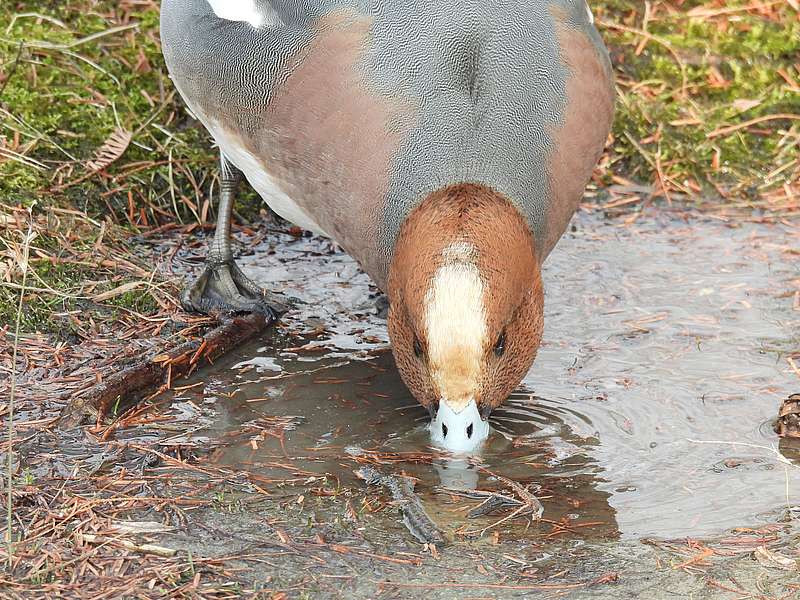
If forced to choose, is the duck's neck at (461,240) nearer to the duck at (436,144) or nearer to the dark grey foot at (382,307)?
the duck at (436,144)

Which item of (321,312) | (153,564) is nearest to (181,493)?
(153,564)

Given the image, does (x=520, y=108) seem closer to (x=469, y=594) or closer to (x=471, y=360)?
(x=471, y=360)

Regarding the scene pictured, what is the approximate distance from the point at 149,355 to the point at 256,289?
0.71m

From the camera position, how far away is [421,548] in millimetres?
3033

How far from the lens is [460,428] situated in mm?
3422

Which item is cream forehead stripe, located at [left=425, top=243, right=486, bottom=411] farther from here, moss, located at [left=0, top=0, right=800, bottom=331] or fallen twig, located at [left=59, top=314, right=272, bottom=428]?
moss, located at [left=0, top=0, right=800, bottom=331]

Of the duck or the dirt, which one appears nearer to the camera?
the dirt

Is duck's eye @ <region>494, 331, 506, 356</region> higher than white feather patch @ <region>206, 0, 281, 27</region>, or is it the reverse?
white feather patch @ <region>206, 0, 281, 27</region>

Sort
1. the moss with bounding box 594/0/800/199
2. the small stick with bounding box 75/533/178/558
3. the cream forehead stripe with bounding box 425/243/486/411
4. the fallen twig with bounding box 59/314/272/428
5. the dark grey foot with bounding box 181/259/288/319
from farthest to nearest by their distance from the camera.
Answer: the moss with bounding box 594/0/800/199 → the dark grey foot with bounding box 181/259/288/319 → the fallen twig with bounding box 59/314/272/428 → the cream forehead stripe with bounding box 425/243/486/411 → the small stick with bounding box 75/533/178/558

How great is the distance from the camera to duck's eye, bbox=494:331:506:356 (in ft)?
11.1

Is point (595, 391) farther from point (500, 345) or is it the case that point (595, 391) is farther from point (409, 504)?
point (409, 504)

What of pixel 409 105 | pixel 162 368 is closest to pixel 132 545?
pixel 162 368

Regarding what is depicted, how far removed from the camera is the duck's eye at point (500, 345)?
3.38m

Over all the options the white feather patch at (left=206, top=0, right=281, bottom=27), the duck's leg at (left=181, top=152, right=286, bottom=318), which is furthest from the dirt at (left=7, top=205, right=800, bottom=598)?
the white feather patch at (left=206, top=0, right=281, bottom=27)
